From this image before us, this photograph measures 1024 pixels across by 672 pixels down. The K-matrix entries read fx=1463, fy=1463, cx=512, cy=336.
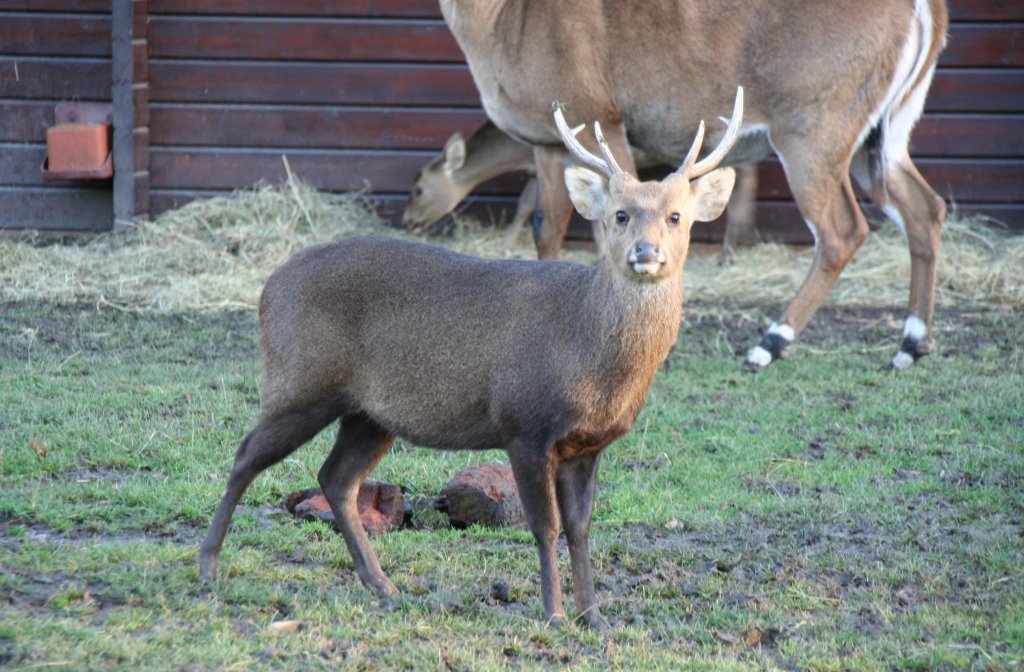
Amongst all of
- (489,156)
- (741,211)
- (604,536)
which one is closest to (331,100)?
(489,156)

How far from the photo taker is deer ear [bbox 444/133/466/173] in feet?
34.1

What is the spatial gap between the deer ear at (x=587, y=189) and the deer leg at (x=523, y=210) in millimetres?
6005

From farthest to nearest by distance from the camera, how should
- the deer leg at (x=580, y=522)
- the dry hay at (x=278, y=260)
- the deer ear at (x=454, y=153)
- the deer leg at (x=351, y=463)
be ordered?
the deer ear at (x=454, y=153) → the dry hay at (x=278, y=260) → the deer leg at (x=351, y=463) → the deer leg at (x=580, y=522)

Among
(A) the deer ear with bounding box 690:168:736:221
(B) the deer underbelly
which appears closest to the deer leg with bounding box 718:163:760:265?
(A) the deer ear with bounding box 690:168:736:221

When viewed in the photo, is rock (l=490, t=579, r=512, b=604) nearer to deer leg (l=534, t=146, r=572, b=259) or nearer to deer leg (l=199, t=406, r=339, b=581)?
deer leg (l=199, t=406, r=339, b=581)

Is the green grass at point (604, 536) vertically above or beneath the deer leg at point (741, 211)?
→ above

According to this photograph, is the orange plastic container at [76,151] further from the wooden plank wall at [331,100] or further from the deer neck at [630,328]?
the deer neck at [630,328]

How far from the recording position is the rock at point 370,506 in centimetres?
525

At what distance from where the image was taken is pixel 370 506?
530 centimetres

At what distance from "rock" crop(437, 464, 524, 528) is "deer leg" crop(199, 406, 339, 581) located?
88 cm

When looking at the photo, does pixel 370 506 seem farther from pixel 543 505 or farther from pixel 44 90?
pixel 44 90

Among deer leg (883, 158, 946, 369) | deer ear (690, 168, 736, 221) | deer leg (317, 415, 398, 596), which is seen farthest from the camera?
deer leg (883, 158, 946, 369)

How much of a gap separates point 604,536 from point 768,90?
144 inches

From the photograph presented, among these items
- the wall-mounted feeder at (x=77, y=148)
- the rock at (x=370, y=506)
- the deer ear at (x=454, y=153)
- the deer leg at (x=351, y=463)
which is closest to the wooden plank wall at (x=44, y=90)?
the wall-mounted feeder at (x=77, y=148)
